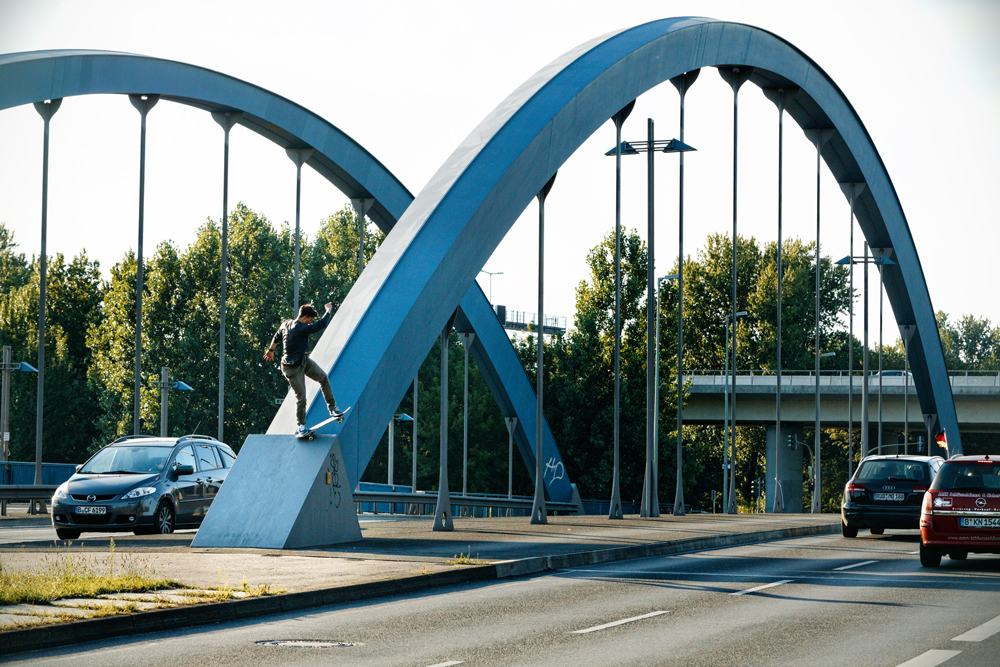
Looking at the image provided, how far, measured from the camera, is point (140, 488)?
18.5 metres

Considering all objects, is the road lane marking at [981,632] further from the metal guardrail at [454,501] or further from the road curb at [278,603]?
the metal guardrail at [454,501]

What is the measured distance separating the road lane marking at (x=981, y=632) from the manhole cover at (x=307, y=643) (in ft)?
14.7

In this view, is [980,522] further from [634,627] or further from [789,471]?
[789,471]

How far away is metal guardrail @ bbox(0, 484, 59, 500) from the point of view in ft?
79.1

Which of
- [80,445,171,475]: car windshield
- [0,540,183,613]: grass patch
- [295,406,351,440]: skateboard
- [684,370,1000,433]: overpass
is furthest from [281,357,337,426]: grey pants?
[684,370,1000,433]: overpass

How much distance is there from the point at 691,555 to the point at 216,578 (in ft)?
25.6

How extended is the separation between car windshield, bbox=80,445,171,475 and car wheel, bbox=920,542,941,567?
36.7 feet

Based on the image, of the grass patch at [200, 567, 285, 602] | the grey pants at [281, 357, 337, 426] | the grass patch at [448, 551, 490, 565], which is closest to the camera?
the grass patch at [200, 567, 285, 602]

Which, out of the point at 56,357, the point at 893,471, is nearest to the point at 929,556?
the point at 893,471

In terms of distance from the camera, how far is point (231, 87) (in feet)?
84.4

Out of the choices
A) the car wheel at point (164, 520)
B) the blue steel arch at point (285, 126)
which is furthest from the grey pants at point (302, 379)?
the car wheel at point (164, 520)

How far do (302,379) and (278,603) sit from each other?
20.9ft

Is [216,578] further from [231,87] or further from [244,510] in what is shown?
[231,87]

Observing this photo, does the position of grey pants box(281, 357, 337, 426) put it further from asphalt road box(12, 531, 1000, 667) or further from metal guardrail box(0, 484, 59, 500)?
metal guardrail box(0, 484, 59, 500)
